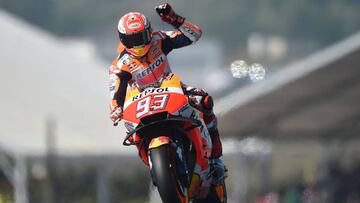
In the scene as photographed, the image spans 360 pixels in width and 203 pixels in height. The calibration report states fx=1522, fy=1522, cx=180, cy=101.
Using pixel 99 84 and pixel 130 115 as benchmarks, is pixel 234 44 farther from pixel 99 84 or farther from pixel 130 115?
pixel 130 115

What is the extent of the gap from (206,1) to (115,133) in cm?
5521

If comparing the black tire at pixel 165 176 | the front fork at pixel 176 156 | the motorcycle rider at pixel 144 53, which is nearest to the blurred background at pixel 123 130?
the motorcycle rider at pixel 144 53

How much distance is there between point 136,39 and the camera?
14.5 meters

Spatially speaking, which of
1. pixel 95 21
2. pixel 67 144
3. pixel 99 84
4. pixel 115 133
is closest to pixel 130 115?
pixel 67 144

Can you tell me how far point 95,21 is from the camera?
96.5 m

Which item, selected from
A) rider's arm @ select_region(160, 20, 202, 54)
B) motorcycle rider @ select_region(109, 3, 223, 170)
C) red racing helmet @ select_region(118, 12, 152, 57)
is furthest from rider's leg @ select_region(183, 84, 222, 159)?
red racing helmet @ select_region(118, 12, 152, 57)

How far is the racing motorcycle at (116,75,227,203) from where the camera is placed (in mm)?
14164

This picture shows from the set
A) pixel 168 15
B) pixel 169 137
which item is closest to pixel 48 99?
pixel 168 15

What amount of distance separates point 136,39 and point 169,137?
100cm

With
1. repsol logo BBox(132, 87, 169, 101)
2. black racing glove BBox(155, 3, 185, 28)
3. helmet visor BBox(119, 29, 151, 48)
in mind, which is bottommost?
repsol logo BBox(132, 87, 169, 101)

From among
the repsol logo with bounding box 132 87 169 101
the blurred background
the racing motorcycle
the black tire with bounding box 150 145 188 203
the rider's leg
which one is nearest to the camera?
the black tire with bounding box 150 145 188 203

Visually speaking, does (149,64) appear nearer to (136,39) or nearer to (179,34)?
(136,39)

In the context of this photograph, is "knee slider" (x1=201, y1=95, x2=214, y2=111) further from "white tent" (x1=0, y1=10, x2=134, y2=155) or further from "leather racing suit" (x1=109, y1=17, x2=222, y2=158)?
"white tent" (x1=0, y1=10, x2=134, y2=155)

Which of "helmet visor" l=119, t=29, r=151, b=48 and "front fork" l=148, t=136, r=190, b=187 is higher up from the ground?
"helmet visor" l=119, t=29, r=151, b=48
